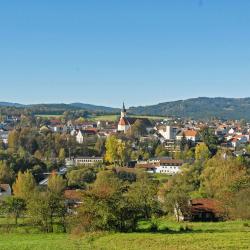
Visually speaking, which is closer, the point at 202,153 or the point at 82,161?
the point at 202,153

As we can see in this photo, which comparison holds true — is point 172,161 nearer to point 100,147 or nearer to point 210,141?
point 210,141

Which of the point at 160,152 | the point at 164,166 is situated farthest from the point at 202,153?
the point at 160,152

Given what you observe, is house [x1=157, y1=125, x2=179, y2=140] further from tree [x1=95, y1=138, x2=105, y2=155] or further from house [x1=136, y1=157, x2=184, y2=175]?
house [x1=136, y1=157, x2=184, y2=175]

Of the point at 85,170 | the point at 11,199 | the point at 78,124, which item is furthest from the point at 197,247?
the point at 78,124

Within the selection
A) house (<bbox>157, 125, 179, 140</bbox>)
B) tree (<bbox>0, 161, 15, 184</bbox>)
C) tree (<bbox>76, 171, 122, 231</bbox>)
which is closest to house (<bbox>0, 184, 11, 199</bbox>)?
tree (<bbox>0, 161, 15, 184</bbox>)

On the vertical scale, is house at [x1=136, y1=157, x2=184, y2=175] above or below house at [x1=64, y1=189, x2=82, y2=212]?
below

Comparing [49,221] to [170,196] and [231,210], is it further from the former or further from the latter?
[231,210]

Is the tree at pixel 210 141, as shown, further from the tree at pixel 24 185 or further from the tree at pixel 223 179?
the tree at pixel 24 185

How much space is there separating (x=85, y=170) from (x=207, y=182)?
19.1 metres

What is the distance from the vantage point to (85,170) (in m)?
71.2

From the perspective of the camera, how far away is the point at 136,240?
2916cm

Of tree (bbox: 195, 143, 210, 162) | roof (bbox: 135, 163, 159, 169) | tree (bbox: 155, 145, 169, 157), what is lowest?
roof (bbox: 135, 163, 159, 169)

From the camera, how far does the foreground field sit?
27109 mm

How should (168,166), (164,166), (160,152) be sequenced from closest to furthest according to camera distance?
1. (168,166)
2. (164,166)
3. (160,152)
